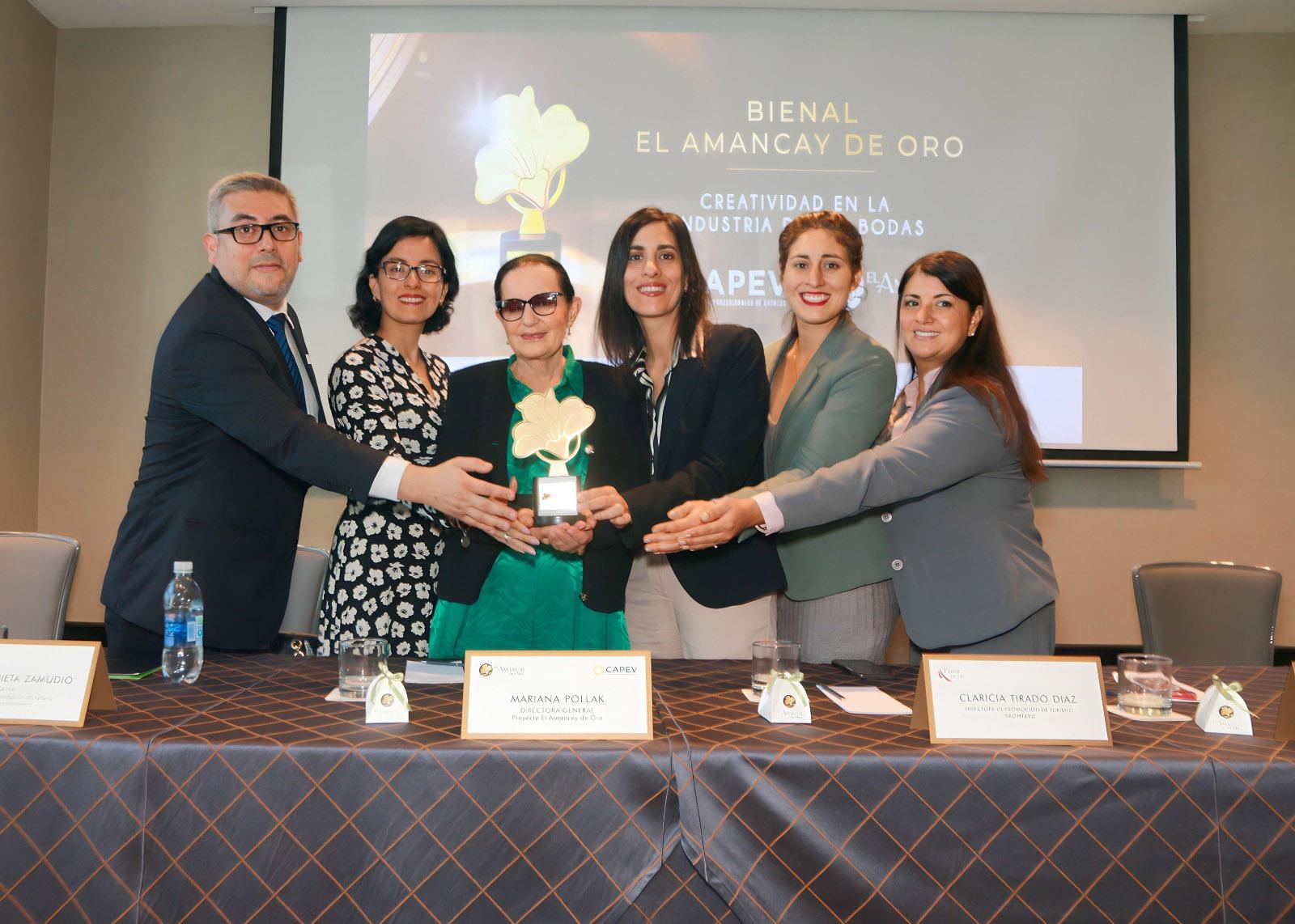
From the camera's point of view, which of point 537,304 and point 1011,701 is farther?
point 537,304

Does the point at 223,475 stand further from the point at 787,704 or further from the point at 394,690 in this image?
the point at 787,704

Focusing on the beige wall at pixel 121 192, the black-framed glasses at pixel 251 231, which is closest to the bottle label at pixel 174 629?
the black-framed glasses at pixel 251 231

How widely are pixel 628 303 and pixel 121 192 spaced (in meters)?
3.93

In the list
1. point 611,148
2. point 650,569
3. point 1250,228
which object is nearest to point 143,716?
point 650,569

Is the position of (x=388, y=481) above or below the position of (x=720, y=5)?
below

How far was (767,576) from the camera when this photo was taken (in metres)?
Result: 2.40

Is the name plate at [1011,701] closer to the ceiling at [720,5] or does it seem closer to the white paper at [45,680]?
the white paper at [45,680]

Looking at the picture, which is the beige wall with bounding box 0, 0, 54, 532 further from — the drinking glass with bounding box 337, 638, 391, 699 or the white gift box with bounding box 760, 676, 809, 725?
the white gift box with bounding box 760, 676, 809, 725

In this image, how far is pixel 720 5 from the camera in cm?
481

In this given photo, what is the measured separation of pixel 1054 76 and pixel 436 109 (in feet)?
10.4

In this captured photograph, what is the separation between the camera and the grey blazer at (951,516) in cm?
212

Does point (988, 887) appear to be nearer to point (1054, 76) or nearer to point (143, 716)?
point (143, 716)

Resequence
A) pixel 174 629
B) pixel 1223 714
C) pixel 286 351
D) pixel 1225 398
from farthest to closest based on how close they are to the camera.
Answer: pixel 1225 398 < pixel 286 351 < pixel 174 629 < pixel 1223 714

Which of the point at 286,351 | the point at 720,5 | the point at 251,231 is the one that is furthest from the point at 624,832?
the point at 720,5
